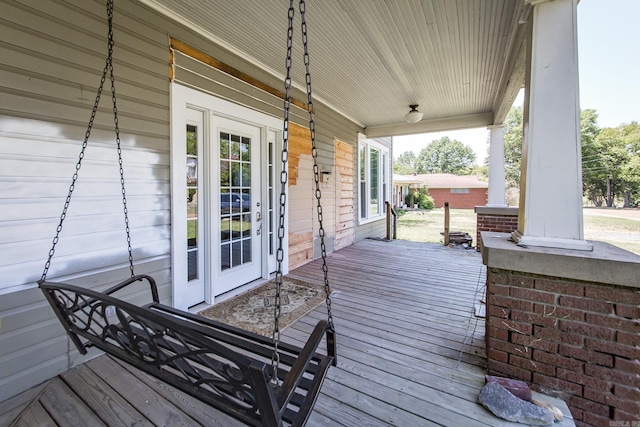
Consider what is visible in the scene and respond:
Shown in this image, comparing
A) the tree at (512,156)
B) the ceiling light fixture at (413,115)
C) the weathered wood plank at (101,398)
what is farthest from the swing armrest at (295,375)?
the tree at (512,156)

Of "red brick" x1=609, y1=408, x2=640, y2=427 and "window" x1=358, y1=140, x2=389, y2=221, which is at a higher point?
"window" x1=358, y1=140, x2=389, y2=221

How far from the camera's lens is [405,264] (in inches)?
186

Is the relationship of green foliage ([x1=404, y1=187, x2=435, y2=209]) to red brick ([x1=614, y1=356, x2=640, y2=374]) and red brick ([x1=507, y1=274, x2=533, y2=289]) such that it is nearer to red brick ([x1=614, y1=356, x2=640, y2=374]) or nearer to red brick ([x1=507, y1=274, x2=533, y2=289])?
red brick ([x1=507, y1=274, x2=533, y2=289])

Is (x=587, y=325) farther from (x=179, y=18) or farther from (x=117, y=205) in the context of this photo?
(x=179, y=18)

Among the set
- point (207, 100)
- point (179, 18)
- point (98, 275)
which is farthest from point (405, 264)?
point (179, 18)

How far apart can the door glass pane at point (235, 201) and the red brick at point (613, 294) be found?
3.15 m

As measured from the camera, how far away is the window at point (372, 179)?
7.01 m

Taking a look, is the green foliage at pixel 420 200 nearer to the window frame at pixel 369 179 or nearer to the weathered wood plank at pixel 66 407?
the window frame at pixel 369 179

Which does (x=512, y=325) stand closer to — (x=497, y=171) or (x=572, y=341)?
(x=572, y=341)

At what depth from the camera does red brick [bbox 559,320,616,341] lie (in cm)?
150

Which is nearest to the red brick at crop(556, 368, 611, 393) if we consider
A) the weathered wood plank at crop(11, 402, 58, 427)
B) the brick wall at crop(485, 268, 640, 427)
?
the brick wall at crop(485, 268, 640, 427)

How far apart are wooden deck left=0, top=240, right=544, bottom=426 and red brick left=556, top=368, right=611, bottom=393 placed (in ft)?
1.47

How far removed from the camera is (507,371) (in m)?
1.76

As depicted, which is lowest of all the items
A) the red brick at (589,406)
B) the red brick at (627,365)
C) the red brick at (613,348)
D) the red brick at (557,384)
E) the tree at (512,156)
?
the red brick at (589,406)
